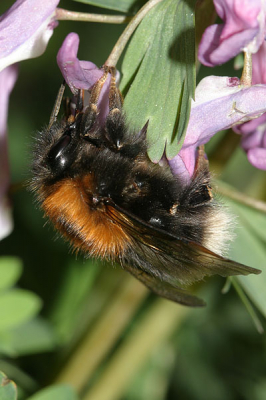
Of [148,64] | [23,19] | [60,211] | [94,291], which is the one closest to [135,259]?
[60,211]

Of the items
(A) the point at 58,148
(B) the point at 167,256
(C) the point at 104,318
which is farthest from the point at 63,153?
(C) the point at 104,318

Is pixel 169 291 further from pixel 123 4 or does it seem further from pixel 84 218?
pixel 123 4

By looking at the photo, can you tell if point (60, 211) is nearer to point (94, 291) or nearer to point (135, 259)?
point (135, 259)

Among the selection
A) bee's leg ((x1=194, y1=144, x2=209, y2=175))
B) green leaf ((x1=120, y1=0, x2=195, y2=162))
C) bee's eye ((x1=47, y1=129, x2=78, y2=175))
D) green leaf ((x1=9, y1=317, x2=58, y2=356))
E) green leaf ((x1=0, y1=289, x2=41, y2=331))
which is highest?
green leaf ((x1=120, y1=0, x2=195, y2=162))

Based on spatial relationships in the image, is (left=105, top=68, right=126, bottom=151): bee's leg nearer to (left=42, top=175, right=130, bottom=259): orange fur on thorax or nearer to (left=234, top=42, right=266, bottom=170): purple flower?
(left=42, top=175, right=130, bottom=259): orange fur on thorax

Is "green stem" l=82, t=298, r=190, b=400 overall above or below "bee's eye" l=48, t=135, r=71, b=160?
below

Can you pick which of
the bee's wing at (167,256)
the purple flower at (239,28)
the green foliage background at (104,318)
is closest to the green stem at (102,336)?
the green foliage background at (104,318)

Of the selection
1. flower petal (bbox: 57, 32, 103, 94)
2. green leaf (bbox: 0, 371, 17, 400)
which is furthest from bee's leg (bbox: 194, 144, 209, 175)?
green leaf (bbox: 0, 371, 17, 400)

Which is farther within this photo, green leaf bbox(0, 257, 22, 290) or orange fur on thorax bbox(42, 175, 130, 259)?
green leaf bbox(0, 257, 22, 290)
